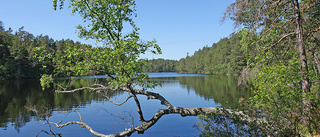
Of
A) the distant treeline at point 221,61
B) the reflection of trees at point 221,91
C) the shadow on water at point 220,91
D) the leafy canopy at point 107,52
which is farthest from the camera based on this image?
the distant treeline at point 221,61

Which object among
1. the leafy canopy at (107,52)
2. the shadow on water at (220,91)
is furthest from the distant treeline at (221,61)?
the leafy canopy at (107,52)

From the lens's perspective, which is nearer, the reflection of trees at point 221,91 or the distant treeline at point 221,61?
the reflection of trees at point 221,91

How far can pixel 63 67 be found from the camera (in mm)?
8148

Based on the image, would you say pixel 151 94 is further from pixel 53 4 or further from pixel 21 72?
pixel 21 72

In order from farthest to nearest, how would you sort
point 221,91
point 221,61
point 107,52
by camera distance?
1. point 221,61
2. point 221,91
3. point 107,52

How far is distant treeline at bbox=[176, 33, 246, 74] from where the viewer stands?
8269 centimetres

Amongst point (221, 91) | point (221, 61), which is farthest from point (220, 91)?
point (221, 61)

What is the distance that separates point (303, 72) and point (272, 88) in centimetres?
132

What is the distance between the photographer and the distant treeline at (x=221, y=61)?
8269 cm

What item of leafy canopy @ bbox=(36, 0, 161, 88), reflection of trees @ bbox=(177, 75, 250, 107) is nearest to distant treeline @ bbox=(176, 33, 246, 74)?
reflection of trees @ bbox=(177, 75, 250, 107)

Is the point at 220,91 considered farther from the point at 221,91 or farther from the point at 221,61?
the point at 221,61

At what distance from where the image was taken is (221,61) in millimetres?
110375

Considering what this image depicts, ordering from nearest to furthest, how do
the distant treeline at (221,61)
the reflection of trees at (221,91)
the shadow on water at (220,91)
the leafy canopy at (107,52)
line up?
the leafy canopy at (107,52) < the shadow on water at (220,91) < the reflection of trees at (221,91) < the distant treeline at (221,61)

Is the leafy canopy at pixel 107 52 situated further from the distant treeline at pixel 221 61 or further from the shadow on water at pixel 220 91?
the distant treeline at pixel 221 61
